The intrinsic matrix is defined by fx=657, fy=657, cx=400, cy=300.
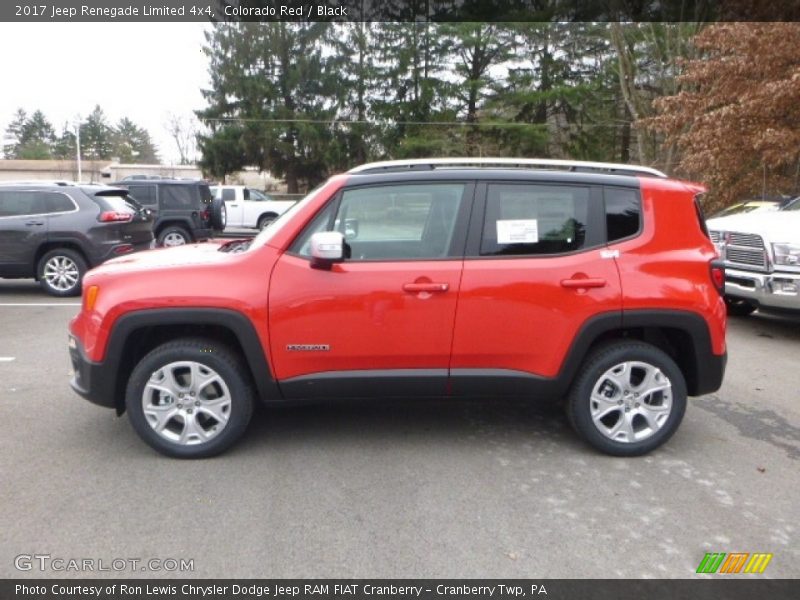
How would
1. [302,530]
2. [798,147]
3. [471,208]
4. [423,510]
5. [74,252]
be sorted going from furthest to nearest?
[798,147] < [74,252] < [471,208] < [423,510] < [302,530]

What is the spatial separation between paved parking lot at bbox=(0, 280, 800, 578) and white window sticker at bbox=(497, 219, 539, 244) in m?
1.37

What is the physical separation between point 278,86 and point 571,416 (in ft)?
109

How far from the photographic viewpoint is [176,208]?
16922 millimetres

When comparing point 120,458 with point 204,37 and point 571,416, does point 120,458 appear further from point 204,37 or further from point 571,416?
point 204,37

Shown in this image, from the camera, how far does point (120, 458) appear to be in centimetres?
413

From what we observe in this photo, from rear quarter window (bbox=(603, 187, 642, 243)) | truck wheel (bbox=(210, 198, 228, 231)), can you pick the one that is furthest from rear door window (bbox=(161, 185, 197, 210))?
rear quarter window (bbox=(603, 187, 642, 243))

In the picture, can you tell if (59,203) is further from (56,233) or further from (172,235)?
(172,235)

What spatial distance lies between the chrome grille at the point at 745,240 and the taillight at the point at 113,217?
8910 mm

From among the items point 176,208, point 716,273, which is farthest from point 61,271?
point 716,273

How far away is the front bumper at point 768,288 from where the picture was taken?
24.2ft

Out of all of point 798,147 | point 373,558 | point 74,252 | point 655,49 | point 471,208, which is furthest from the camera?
point 655,49

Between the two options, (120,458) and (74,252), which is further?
(74,252)

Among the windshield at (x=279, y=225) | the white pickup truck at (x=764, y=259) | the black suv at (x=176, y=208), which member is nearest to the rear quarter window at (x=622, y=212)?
the windshield at (x=279, y=225)

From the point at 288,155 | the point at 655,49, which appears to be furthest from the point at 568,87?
the point at 288,155
